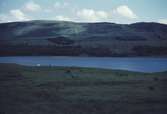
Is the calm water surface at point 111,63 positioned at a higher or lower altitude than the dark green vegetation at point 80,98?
lower

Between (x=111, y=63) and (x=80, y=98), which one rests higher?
(x=80, y=98)

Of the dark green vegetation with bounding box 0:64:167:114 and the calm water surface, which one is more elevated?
the dark green vegetation with bounding box 0:64:167:114

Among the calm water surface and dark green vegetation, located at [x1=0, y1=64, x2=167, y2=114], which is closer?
dark green vegetation, located at [x1=0, y1=64, x2=167, y2=114]

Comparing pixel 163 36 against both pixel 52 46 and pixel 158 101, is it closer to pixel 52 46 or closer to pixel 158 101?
pixel 52 46

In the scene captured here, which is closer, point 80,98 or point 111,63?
point 80,98

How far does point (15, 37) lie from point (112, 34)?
58.1m

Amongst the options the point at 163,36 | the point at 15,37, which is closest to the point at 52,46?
the point at 15,37

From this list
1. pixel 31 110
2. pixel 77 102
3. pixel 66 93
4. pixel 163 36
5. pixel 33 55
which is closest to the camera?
pixel 31 110

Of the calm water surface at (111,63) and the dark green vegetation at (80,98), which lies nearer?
the dark green vegetation at (80,98)

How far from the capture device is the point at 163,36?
190 metres

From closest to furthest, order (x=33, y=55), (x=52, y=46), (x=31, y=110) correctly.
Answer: (x=31, y=110) < (x=33, y=55) < (x=52, y=46)

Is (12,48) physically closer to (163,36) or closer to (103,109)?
(163,36)

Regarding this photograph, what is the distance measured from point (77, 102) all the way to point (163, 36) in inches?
6961

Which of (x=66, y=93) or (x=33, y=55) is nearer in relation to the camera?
(x=66, y=93)
